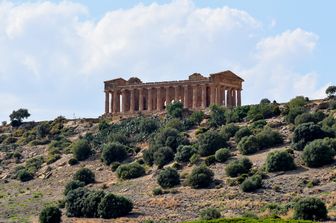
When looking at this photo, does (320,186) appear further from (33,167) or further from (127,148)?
(33,167)

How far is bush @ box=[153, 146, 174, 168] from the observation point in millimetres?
89125

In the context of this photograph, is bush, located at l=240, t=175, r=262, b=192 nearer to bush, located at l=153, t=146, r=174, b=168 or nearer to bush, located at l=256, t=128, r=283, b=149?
bush, located at l=256, t=128, r=283, b=149

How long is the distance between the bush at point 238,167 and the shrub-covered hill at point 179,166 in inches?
3.8

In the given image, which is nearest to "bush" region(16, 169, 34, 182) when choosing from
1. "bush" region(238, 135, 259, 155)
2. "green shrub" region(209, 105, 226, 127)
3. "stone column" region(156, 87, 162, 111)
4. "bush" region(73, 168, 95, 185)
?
"bush" region(73, 168, 95, 185)

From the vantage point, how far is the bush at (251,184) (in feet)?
240

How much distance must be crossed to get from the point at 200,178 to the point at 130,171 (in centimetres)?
1193

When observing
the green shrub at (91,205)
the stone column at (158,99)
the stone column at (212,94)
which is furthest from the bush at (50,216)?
the stone column at (158,99)

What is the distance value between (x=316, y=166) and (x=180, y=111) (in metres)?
36.6

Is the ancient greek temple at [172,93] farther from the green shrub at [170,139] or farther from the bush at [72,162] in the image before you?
the bush at [72,162]

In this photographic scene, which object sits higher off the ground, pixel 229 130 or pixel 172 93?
pixel 172 93

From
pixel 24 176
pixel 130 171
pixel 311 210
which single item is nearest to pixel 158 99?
pixel 24 176

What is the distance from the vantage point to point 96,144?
106 m

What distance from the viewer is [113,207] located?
6975 centimetres

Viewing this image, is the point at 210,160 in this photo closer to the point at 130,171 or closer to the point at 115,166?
the point at 130,171
